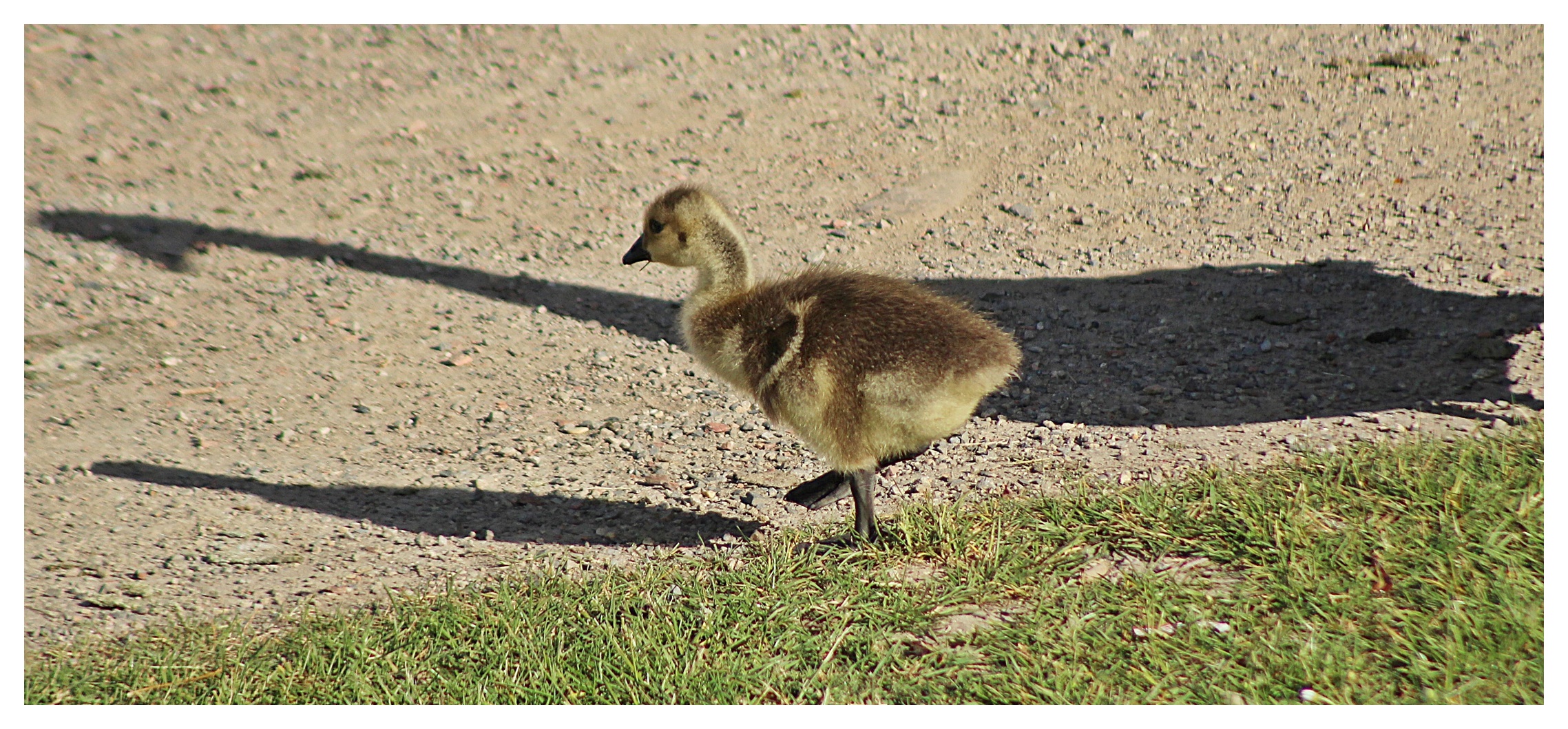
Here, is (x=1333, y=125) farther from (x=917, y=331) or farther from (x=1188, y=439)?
(x=917, y=331)

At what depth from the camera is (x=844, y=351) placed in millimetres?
4512

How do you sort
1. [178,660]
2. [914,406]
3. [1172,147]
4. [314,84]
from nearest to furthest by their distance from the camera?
[178,660] < [914,406] < [1172,147] < [314,84]

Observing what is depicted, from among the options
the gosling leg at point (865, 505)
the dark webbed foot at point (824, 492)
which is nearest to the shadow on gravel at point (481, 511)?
the dark webbed foot at point (824, 492)

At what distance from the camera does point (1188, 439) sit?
5.65 meters

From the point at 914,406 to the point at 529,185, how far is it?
20.0 ft

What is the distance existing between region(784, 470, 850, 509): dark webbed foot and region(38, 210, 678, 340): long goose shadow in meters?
2.66

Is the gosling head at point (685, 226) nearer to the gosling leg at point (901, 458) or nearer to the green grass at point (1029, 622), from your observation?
the gosling leg at point (901, 458)

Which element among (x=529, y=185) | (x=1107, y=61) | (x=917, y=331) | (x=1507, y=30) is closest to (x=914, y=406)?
(x=917, y=331)

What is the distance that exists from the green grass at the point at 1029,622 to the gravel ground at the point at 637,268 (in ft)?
1.65

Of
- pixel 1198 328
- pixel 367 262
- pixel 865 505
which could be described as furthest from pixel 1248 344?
pixel 367 262

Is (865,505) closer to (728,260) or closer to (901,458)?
(901,458)

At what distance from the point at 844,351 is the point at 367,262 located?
5163mm

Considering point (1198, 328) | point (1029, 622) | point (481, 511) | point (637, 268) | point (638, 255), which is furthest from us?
point (637, 268)

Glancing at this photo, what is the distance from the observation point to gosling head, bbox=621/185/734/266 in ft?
16.4
